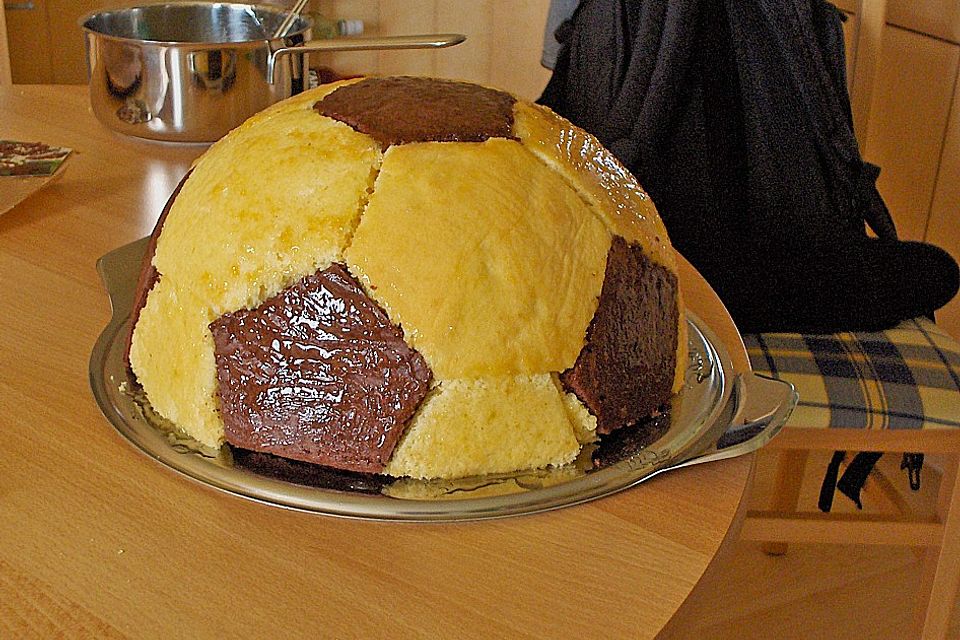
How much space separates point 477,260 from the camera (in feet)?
1.95

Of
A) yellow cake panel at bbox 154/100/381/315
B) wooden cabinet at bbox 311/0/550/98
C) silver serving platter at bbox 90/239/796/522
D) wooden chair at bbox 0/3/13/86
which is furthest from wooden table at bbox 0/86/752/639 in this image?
wooden cabinet at bbox 311/0/550/98

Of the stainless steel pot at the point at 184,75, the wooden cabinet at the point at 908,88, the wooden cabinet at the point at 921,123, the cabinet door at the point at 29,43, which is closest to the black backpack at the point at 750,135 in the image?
the wooden cabinet at the point at 908,88

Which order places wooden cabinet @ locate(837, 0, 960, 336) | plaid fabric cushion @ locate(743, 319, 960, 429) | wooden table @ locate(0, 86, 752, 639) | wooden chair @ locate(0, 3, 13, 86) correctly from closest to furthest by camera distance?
wooden table @ locate(0, 86, 752, 639) → plaid fabric cushion @ locate(743, 319, 960, 429) → wooden cabinet @ locate(837, 0, 960, 336) → wooden chair @ locate(0, 3, 13, 86)

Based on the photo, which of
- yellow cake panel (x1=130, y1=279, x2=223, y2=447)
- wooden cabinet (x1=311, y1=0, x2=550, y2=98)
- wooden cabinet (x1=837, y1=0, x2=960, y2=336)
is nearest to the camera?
yellow cake panel (x1=130, y1=279, x2=223, y2=447)

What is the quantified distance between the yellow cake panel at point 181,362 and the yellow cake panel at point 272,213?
15mm

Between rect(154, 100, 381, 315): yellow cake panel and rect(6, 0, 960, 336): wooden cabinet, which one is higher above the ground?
rect(154, 100, 381, 315): yellow cake panel

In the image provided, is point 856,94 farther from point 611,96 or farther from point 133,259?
point 133,259

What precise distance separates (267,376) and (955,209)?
1810 millimetres

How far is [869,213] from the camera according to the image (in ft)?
5.49

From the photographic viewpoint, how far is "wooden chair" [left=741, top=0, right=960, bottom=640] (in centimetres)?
133

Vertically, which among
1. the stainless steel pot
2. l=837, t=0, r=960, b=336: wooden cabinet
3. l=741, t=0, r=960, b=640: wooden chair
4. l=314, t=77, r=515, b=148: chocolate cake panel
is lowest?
l=741, t=0, r=960, b=640: wooden chair

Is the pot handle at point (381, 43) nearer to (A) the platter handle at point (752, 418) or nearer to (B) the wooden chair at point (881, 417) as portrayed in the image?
(A) the platter handle at point (752, 418)

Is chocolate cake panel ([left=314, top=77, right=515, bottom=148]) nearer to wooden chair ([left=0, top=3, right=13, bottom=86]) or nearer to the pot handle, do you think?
the pot handle

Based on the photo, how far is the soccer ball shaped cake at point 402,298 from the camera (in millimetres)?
590
